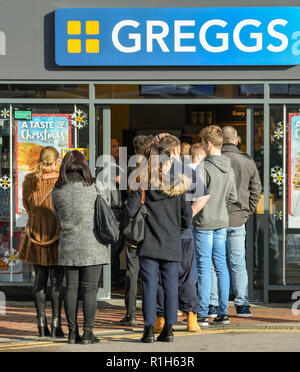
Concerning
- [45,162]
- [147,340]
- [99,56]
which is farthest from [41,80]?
[147,340]

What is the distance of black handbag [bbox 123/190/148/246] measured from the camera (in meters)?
7.56

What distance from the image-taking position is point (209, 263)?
867 cm

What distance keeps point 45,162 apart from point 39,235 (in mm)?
713

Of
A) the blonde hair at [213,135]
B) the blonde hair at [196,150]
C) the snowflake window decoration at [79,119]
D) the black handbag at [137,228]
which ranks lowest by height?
the black handbag at [137,228]

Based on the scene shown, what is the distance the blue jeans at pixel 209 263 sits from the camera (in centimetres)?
865

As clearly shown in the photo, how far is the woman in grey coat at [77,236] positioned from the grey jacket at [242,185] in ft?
6.88

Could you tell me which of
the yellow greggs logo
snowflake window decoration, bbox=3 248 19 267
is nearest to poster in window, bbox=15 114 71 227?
snowflake window decoration, bbox=3 248 19 267

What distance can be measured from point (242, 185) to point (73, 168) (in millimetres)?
2473

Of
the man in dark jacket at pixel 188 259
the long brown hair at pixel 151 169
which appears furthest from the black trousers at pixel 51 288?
the long brown hair at pixel 151 169

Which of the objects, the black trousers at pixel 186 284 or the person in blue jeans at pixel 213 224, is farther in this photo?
the person in blue jeans at pixel 213 224

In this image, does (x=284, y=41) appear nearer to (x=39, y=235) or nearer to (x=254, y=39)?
(x=254, y=39)

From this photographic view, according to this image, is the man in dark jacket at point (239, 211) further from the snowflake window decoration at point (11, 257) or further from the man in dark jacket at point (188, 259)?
the snowflake window decoration at point (11, 257)
